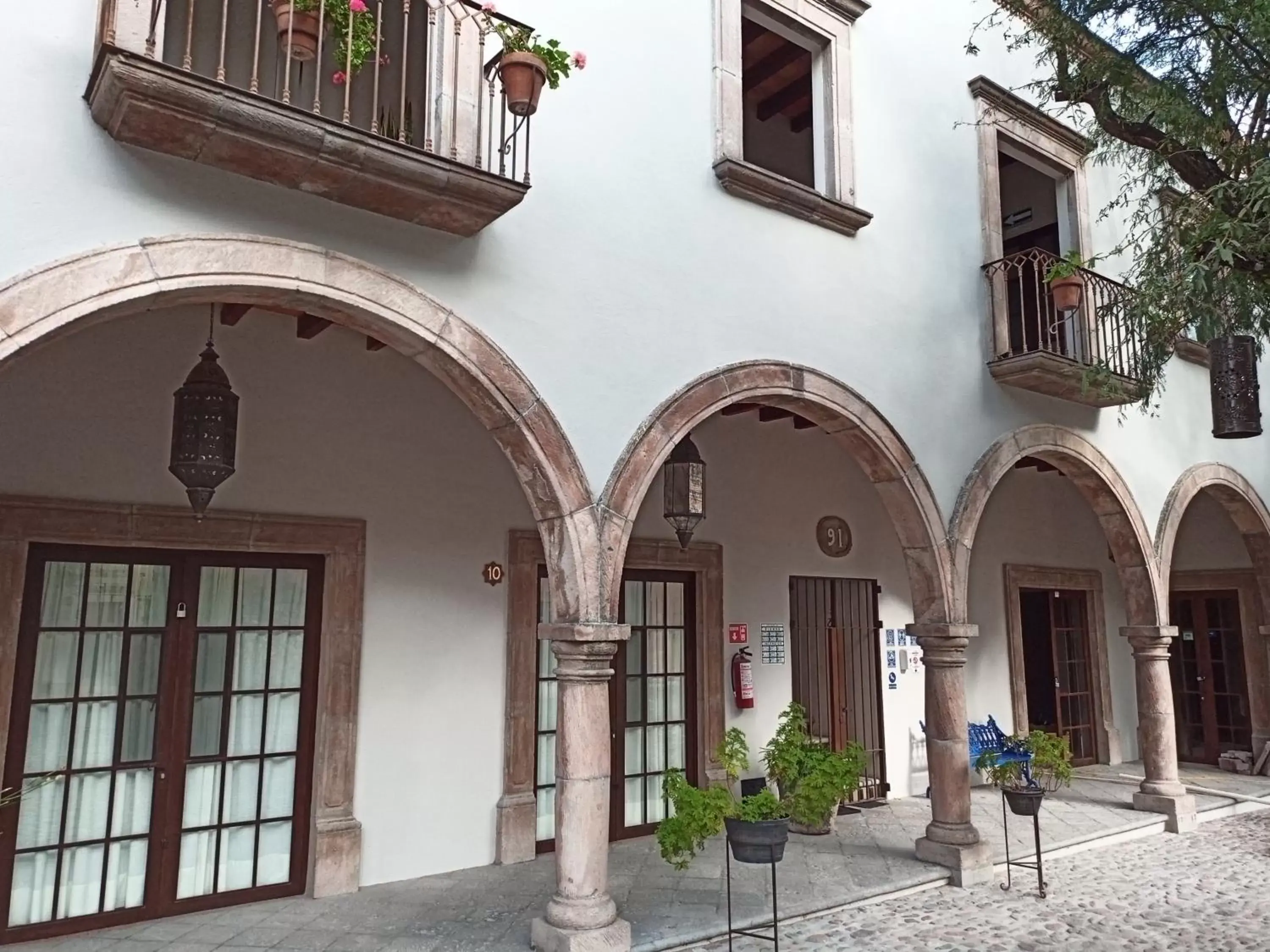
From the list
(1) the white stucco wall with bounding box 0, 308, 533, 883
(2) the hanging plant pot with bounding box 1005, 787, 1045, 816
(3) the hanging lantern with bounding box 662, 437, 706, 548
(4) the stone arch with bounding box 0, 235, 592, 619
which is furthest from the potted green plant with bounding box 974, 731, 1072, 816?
(4) the stone arch with bounding box 0, 235, 592, 619

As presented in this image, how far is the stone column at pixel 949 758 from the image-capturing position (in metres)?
6.07

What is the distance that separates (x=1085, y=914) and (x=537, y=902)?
311 cm

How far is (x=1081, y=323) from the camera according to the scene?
7.36 meters

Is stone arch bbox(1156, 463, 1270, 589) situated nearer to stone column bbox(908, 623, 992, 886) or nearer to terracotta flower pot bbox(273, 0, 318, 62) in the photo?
stone column bbox(908, 623, 992, 886)

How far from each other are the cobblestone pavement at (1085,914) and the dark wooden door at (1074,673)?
10.8 feet

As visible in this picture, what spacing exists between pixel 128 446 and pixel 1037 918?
560cm

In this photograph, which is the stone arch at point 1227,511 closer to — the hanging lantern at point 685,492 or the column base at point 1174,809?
the column base at point 1174,809

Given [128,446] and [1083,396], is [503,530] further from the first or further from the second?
[1083,396]

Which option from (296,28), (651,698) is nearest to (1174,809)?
(651,698)

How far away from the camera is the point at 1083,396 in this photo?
734 cm

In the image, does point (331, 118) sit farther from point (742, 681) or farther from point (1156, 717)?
point (1156, 717)

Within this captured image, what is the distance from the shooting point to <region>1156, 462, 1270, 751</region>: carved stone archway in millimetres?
8258

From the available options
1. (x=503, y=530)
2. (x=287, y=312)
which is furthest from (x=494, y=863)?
(x=287, y=312)

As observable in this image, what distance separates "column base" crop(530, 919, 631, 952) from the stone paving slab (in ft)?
0.57
